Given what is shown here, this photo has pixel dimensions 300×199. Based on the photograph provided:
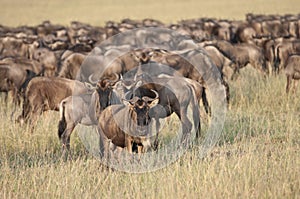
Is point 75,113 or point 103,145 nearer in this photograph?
point 103,145

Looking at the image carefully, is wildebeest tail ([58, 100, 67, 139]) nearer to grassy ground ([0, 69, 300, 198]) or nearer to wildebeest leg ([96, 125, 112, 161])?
grassy ground ([0, 69, 300, 198])

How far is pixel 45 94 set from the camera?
37.6 ft

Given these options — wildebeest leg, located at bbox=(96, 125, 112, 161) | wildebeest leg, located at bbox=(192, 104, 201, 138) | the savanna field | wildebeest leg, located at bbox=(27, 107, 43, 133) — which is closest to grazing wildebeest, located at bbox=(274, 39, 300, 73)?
the savanna field

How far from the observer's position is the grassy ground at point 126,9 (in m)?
55.1

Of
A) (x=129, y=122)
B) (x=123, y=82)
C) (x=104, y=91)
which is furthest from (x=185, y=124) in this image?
(x=129, y=122)

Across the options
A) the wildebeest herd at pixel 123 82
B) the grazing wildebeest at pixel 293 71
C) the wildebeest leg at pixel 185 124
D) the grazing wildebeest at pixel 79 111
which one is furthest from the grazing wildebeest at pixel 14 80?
the grazing wildebeest at pixel 293 71

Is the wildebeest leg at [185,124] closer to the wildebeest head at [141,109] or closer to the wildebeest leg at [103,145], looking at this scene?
the wildebeest leg at [103,145]

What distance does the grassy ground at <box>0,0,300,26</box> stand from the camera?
55.1 meters

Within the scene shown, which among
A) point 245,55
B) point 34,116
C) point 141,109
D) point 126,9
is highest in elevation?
point 126,9

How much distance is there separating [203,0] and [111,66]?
58.4m

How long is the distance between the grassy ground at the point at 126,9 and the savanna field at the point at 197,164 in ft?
129

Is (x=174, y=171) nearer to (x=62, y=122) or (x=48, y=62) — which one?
(x=62, y=122)

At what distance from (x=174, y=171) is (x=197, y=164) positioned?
0.39m

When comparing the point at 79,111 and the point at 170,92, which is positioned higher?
the point at 170,92
